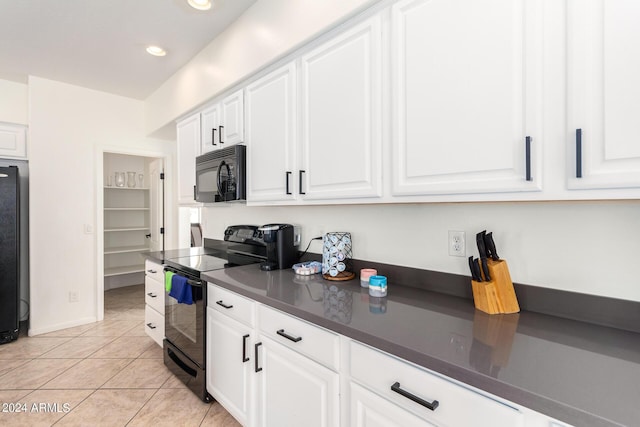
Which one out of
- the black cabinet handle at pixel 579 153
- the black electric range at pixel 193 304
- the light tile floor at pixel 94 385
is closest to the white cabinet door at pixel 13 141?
the light tile floor at pixel 94 385

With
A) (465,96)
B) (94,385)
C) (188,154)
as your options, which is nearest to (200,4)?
(188,154)

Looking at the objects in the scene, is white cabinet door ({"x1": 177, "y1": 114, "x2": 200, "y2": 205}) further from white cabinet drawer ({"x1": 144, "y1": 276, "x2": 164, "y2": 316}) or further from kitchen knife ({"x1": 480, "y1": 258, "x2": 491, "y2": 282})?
kitchen knife ({"x1": 480, "y1": 258, "x2": 491, "y2": 282})

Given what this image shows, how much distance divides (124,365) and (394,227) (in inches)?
96.9

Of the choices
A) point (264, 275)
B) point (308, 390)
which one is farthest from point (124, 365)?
point (308, 390)

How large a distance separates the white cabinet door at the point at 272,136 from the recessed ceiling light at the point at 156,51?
3.62 ft

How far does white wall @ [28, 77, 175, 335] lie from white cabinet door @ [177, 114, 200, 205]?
51.3 inches

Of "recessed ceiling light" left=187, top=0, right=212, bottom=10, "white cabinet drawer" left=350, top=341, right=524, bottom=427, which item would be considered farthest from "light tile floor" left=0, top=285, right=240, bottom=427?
"recessed ceiling light" left=187, top=0, right=212, bottom=10

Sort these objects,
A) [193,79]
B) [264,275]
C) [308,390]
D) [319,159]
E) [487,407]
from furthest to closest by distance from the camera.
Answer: [193,79] → [264,275] → [319,159] → [308,390] → [487,407]

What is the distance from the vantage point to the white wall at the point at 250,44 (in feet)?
5.08

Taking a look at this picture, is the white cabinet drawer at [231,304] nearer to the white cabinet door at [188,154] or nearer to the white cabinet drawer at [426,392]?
the white cabinet drawer at [426,392]

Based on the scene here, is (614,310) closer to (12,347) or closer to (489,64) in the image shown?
(489,64)

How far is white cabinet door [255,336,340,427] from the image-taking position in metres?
1.16

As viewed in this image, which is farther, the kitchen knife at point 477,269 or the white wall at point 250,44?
the white wall at point 250,44

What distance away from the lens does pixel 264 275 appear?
1.80 m
